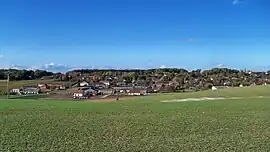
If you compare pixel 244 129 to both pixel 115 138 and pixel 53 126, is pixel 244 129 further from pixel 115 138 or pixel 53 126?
pixel 53 126

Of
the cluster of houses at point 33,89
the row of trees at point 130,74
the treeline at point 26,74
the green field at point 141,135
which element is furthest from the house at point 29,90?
the green field at point 141,135

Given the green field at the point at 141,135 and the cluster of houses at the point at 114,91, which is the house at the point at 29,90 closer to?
the cluster of houses at the point at 114,91

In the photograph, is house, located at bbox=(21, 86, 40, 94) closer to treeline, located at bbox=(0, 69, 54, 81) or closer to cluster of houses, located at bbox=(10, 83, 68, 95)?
cluster of houses, located at bbox=(10, 83, 68, 95)

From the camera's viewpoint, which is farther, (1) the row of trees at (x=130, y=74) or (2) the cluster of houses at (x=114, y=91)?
(1) the row of trees at (x=130, y=74)

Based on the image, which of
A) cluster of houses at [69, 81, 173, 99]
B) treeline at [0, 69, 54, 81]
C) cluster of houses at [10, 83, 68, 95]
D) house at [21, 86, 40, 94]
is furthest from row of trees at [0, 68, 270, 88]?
cluster of houses at [69, 81, 173, 99]

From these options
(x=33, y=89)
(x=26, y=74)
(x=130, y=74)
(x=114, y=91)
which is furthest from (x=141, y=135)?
(x=26, y=74)

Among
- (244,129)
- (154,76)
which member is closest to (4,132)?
(244,129)

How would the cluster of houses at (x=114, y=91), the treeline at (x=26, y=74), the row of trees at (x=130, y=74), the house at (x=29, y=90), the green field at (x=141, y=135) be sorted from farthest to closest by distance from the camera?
the treeline at (x=26, y=74)
the row of trees at (x=130, y=74)
the house at (x=29, y=90)
the cluster of houses at (x=114, y=91)
the green field at (x=141, y=135)

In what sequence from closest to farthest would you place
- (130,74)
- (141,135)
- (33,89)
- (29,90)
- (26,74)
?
(141,135) < (29,90) < (33,89) < (26,74) < (130,74)

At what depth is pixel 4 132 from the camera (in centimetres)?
1494

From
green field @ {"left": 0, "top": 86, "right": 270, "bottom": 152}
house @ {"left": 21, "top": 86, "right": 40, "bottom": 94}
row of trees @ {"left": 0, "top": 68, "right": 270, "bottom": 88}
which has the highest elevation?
row of trees @ {"left": 0, "top": 68, "right": 270, "bottom": 88}

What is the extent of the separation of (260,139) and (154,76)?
116 m

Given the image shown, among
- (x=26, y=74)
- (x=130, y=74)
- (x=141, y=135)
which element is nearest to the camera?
(x=141, y=135)

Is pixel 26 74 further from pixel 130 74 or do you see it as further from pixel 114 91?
pixel 114 91
